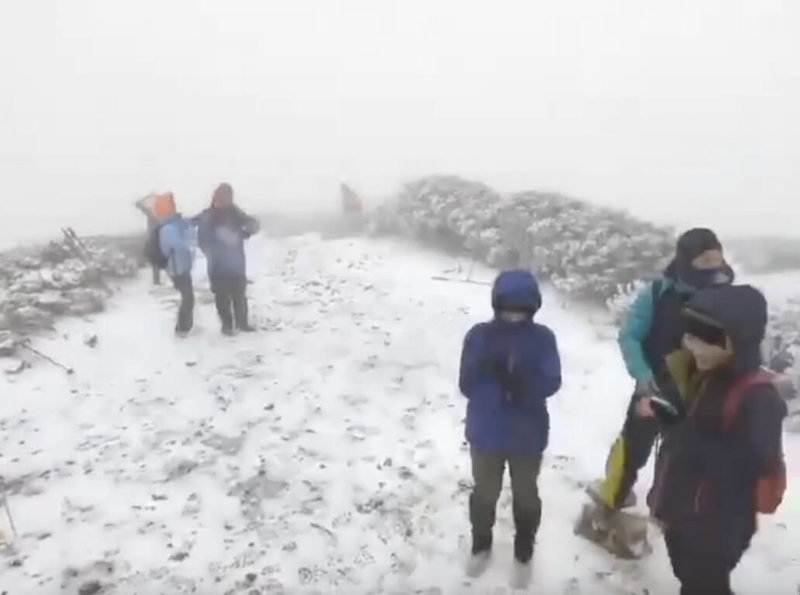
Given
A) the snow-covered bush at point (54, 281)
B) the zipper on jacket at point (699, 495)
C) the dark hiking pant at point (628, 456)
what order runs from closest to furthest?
1. the zipper on jacket at point (699, 495)
2. the dark hiking pant at point (628, 456)
3. the snow-covered bush at point (54, 281)

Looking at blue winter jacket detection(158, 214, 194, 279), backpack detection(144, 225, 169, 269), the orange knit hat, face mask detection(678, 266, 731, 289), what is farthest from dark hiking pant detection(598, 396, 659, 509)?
the orange knit hat

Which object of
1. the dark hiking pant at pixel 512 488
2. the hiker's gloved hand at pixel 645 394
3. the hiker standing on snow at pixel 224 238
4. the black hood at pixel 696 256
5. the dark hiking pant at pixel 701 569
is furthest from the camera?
the hiker standing on snow at pixel 224 238

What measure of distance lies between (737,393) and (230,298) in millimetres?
8626

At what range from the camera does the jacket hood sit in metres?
4.55

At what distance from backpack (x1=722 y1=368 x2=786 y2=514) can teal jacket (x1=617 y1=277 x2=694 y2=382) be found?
1176mm

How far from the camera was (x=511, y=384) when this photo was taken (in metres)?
4.69

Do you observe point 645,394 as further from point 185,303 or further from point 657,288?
point 185,303

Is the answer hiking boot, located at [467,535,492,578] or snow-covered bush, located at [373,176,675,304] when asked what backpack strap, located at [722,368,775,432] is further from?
snow-covered bush, located at [373,176,675,304]

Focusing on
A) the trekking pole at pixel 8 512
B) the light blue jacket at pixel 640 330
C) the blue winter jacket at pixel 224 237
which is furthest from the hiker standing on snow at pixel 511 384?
the blue winter jacket at pixel 224 237

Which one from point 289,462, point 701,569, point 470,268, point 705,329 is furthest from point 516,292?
point 470,268

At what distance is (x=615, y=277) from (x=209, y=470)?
7345 mm

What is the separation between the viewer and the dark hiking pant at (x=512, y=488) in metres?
4.87

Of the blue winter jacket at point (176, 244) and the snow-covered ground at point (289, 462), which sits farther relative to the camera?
the blue winter jacket at point (176, 244)

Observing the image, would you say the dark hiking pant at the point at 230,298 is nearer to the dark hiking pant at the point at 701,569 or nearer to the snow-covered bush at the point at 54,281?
the snow-covered bush at the point at 54,281
